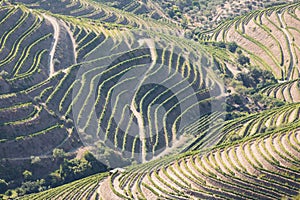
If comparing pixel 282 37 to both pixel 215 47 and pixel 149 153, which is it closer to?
pixel 215 47

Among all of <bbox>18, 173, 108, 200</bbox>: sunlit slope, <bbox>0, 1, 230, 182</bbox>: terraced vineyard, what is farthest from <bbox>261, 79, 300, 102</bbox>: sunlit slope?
<bbox>18, 173, 108, 200</bbox>: sunlit slope

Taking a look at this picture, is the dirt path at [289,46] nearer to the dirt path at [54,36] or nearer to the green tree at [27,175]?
the dirt path at [54,36]

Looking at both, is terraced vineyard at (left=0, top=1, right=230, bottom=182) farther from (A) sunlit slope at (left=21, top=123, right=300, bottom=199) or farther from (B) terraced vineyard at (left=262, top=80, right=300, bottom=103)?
(B) terraced vineyard at (left=262, top=80, right=300, bottom=103)

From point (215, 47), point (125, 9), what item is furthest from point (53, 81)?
point (125, 9)

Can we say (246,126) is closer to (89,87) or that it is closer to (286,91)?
(286,91)

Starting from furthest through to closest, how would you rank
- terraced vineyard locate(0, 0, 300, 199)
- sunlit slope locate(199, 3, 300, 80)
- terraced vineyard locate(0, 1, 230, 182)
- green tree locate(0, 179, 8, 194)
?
sunlit slope locate(199, 3, 300, 80) → terraced vineyard locate(0, 1, 230, 182) → green tree locate(0, 179, 8, 194) → terraced vineyard locate(0, 0, 300, 199)

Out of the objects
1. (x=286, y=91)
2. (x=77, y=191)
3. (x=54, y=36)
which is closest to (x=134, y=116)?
(x=77, y=191)
